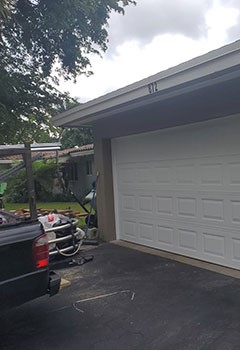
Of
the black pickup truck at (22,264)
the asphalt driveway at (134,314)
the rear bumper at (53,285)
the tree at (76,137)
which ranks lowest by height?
the asphalt driveway at (134,314)

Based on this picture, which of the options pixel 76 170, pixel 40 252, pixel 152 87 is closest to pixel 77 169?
pixel 76 170

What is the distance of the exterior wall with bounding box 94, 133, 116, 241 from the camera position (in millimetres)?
7938

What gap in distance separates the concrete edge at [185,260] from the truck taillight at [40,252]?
2.99 m

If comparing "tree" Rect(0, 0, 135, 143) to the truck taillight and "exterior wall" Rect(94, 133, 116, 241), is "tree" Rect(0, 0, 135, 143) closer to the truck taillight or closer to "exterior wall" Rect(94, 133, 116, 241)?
"exterior wall" Rect(94, 133, 116, 241)

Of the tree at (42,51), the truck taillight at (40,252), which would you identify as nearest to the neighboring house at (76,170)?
the tree at (42,51)

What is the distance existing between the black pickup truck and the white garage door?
314 cm

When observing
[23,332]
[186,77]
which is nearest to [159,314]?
[23,332]

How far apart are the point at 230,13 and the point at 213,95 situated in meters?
3.36

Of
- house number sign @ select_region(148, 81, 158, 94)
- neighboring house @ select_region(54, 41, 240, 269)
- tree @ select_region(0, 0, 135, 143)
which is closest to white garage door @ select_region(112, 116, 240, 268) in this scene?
neighboring house @ select_region(54, 41, 240, 269)

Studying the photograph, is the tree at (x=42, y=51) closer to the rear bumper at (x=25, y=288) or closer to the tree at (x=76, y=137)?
the rear bumper at (x=25, y=288)

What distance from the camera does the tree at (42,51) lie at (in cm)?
923

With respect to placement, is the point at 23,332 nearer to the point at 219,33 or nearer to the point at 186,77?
the point at 186,77

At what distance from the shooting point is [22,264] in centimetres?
318

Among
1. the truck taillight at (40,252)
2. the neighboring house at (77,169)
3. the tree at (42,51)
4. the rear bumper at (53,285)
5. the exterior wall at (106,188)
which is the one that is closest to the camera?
the truck taillight at (40,252)
